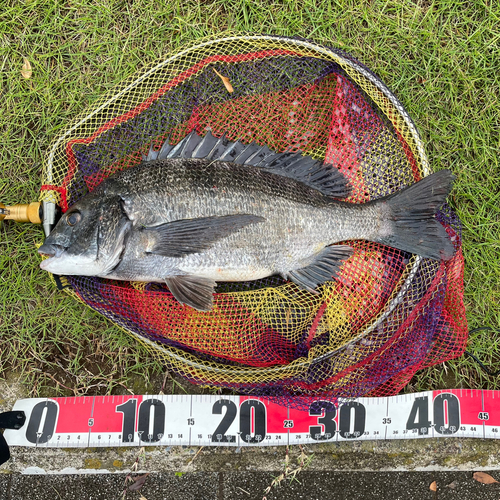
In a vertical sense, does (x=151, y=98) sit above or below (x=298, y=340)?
above

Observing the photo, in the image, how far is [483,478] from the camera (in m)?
3.30

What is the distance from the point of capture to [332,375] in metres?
3.05

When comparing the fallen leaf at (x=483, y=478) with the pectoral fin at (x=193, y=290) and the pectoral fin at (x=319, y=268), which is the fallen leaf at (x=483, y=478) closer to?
the pectoral fin at (x=319, y=268)

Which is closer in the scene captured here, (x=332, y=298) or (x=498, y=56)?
(x=332, y=298)

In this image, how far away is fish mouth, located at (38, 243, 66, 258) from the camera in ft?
8.82

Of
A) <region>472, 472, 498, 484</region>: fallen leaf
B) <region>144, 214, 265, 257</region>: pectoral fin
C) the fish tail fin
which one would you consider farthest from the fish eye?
<region>472, 472, 498, 484</region>: fallen leaf

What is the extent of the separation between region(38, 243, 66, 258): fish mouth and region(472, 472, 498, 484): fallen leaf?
11.7ft

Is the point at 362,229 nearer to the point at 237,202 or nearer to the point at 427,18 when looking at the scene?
the point at 237,202

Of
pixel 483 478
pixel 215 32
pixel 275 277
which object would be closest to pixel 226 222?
pixel 275 277

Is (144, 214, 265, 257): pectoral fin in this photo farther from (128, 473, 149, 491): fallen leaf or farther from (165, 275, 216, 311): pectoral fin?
(128, 473, 149, 491): fallen leaf

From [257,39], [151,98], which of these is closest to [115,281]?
[151,98]

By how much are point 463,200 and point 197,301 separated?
2.29 metres

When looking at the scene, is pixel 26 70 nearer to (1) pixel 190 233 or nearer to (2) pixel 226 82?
(2) pixel 226 82

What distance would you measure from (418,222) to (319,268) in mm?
753
